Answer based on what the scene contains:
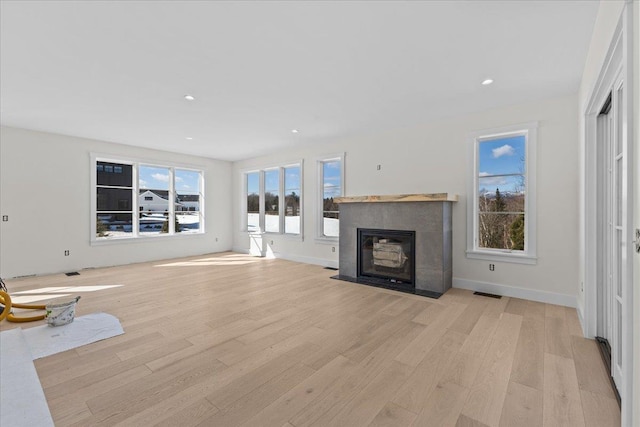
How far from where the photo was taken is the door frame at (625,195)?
1.21 meters

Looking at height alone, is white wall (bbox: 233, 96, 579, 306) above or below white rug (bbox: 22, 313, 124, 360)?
above

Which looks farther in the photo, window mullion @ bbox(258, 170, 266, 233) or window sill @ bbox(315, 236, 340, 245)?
window mullion @ bbox(258, 170, 266, 233)

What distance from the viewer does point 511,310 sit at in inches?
131

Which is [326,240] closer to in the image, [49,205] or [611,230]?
[611,230]

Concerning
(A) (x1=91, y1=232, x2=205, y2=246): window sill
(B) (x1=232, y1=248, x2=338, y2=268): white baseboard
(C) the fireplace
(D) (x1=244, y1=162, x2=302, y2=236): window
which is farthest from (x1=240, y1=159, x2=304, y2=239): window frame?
(C) the fireplace

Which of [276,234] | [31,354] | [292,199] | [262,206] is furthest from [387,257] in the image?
[31,354]

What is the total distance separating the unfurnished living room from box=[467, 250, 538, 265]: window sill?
19mm

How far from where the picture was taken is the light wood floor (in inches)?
64.9

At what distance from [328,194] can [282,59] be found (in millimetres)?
3636

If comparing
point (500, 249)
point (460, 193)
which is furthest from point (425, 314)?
point (460, 193)

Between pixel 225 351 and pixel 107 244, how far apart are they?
5.19 m

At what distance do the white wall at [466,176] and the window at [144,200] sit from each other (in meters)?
3.61

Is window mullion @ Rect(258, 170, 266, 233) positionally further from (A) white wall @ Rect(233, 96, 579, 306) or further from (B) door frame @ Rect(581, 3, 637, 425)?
(B) door frame @ Rect(581, 3, 637, 425)

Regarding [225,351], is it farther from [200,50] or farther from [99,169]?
[99,169]
